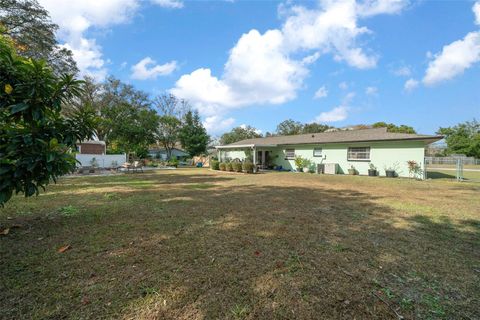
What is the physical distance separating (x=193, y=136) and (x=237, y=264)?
30.5 meters

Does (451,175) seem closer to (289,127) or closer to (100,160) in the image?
(100,160)

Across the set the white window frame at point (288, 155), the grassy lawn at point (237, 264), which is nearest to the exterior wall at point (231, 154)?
the white window frame at point (288, 155)

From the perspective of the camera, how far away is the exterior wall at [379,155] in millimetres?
13484

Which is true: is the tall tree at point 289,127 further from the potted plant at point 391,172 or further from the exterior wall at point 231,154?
the potted plant at point 391,172

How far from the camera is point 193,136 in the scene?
32.1 metres

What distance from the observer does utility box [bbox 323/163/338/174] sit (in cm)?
1642

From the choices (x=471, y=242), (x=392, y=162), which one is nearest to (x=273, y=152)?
(x=392, y=162)

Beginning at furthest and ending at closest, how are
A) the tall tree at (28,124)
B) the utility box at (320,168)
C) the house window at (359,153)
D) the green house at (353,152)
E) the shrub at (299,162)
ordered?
the shrub at (299,162), the utility box at (320,168), the house window at (359,153), the green house at (353,152), the tall tree at (28,124)

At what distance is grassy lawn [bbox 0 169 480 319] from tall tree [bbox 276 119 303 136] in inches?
1750

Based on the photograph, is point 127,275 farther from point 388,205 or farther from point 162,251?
point 388,205

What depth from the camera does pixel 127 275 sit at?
8.30ft

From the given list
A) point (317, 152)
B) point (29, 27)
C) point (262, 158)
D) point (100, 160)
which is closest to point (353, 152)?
point (317, 152)

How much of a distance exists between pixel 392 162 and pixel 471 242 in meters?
12.3

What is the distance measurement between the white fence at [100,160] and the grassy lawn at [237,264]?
15.3 m
